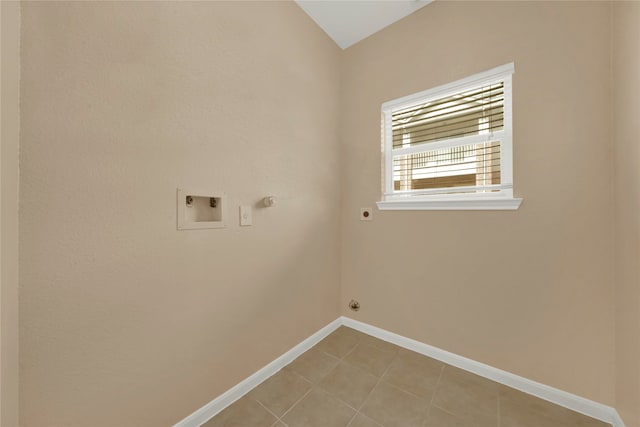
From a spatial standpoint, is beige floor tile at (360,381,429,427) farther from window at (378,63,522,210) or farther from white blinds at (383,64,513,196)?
white blinds at (383,64,513,196)

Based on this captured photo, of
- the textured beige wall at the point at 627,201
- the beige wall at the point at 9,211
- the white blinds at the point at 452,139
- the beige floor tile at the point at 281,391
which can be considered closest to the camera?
the beige wall at the point at 9,211

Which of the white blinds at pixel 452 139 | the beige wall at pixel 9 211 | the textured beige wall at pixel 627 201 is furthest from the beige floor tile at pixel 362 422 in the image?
the white blinds at pixel 452 139

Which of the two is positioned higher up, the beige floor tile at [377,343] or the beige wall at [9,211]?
the beige wall at [9,211]

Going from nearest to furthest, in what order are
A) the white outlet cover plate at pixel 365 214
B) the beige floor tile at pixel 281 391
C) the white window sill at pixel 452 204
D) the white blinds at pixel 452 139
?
the beige floor tile at pixel 281 391, the white window sill at pixel 452 204, the white blinds at pixel 452 139, the white outlet cover plate at pixel 365 214

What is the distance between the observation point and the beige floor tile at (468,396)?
1.21 meters

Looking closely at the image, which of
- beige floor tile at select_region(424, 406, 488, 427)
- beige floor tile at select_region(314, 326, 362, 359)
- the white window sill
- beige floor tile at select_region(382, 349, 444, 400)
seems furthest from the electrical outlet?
beige floor tile at select_region(424, 406, 488, 427)

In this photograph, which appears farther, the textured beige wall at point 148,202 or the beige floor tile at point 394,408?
the beige floor tile at point 394,408

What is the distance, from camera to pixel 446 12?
64.3 inches

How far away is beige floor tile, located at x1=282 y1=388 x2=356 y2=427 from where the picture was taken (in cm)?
117

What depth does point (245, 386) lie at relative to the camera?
53.4 inches

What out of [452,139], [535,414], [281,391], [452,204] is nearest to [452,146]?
[452,139]

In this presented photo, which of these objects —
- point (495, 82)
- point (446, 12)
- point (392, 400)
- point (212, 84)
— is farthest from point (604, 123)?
point (212, 84)

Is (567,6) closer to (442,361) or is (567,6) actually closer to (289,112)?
(289,112)

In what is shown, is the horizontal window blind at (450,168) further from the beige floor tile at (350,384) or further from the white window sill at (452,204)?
the beige floor tile at (350,384)
